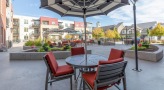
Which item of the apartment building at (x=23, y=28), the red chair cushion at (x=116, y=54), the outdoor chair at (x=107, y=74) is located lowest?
the outdoor chair at (x=107, y=74)

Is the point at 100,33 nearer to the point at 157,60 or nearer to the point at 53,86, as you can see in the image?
the point at 157,60

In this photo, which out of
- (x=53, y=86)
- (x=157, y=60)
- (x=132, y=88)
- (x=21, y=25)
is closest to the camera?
(x=132, y=88)

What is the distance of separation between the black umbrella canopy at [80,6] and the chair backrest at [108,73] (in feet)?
7.81

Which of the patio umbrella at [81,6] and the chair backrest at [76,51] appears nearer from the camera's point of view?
the patio umbrella at [81,6]

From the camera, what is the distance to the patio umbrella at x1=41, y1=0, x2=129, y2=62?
390cm

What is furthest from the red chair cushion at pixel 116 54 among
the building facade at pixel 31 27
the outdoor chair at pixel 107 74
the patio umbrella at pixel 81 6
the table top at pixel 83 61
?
the building facade at pixel 31 27

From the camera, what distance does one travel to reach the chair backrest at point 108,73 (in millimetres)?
2129

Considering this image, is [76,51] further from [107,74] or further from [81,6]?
[107,74]

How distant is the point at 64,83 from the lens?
3.71 metres

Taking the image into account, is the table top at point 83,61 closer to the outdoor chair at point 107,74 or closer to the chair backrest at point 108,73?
the outdoor chair at point 107,74

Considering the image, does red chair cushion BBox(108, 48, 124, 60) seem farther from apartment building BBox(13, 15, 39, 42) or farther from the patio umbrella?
apartment building BBox(13, 15, 39, 42)

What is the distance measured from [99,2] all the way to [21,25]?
3485 centimetres

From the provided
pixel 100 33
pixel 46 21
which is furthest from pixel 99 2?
pixel 46 21

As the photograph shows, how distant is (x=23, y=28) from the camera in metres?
34.9
